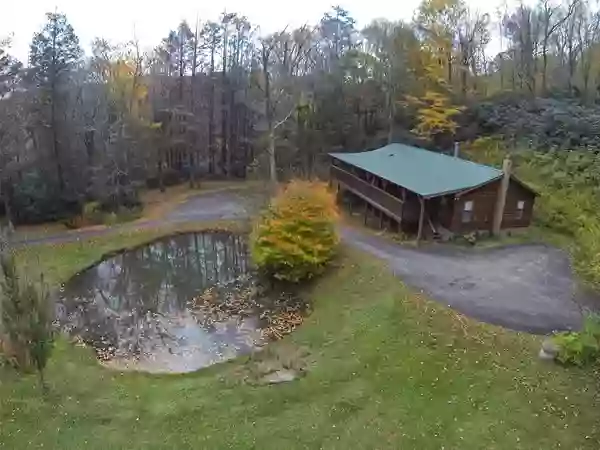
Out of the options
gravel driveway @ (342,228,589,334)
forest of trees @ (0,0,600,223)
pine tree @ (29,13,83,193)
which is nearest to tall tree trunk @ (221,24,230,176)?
forest of trees @ (0,0,600,223)

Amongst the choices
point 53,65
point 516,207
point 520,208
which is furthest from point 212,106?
point 520,208

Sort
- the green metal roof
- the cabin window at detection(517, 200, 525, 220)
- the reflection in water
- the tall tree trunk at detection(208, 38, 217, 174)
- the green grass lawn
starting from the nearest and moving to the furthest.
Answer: the green grass lawn → the reflection in water → the green metal roof → the cabin window at detection(517, 200, 525, 220) → the tall tree trunk at detection(208, 38, 217, 174)

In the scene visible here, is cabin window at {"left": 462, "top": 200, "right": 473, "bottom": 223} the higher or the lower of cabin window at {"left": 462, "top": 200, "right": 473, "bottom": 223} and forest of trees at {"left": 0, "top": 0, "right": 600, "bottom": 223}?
the lower

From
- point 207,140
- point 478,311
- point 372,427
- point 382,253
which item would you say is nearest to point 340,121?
point 207,140

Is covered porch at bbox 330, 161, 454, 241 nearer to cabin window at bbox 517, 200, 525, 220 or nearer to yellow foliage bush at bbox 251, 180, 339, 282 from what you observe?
cabin window at bbox 517, 200, 525, 220

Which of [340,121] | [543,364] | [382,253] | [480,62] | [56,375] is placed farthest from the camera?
[480,62]

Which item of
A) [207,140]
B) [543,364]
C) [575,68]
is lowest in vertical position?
[543,364]

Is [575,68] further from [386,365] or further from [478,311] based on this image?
[386,365]
